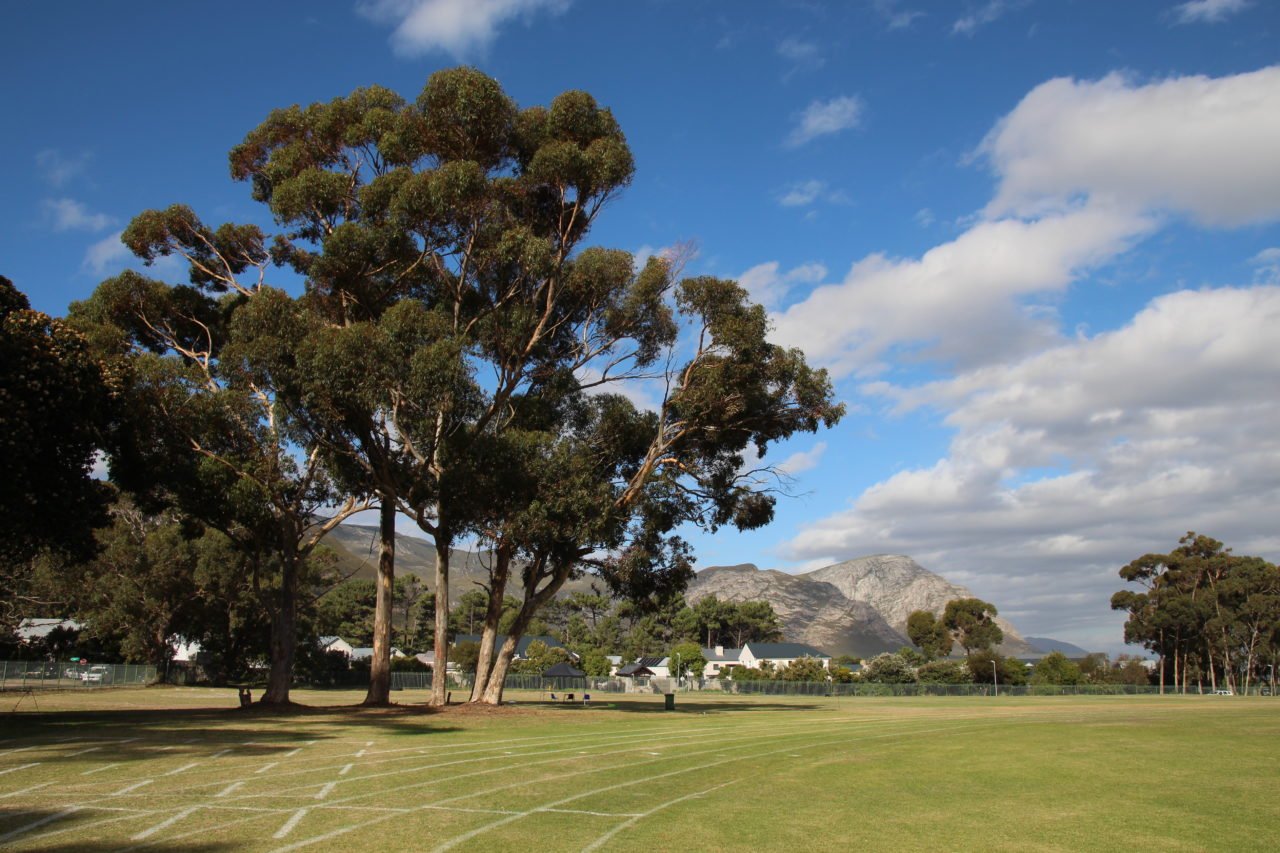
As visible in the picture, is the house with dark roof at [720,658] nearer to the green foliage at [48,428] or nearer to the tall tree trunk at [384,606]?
the tall tree trunk at [384,606]

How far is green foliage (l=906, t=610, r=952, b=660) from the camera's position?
140 metres

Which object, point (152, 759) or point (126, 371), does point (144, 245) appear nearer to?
point (126, 371)

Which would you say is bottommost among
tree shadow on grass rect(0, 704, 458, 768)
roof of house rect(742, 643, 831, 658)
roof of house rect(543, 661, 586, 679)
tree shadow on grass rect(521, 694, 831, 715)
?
roof of house rect(742, 643, 831, 658)

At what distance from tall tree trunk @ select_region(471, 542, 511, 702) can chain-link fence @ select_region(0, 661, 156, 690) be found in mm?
34526

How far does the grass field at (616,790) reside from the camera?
33.3ft

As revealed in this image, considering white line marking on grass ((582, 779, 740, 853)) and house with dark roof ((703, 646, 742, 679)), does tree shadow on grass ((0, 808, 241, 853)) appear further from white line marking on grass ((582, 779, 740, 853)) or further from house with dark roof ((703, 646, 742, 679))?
house with dark roof ((703, 646, 742, 679))

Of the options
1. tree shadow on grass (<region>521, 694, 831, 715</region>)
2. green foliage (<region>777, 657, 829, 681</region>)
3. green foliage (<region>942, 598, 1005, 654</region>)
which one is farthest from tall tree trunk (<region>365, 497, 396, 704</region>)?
green foliage (<region>942, 598, 1005, 654</region>)

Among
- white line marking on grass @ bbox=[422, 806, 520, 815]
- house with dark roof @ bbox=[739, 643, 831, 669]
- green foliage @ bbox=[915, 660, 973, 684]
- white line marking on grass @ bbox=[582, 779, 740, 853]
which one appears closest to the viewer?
white line marking on grass @ bbox=[582, 779, 740, 853]

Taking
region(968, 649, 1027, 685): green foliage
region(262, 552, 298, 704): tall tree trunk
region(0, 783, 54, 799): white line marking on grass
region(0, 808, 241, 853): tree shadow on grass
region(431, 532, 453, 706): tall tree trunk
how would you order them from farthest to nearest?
region(968, 649, 1027, 685): green foliage < region(431, 532, 453, 706): tall tree trunk < region(262, 552, 298, 704): tall tree trunk < region(0, 783, 54, 799): white line marking on grass < region(0, 808, 241, 853): tree shadow on grass

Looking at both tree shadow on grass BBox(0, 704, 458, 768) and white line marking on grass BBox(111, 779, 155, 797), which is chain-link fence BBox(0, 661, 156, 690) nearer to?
tree shadow on grass BBox(0, 704, 458, 768)

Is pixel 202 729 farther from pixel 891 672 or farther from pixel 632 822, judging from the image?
pixel 891 672

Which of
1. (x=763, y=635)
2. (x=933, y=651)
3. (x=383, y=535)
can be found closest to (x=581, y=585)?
(x=763, y=635)

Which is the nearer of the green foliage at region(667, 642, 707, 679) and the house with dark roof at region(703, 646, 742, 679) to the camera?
the green foliage at region(667, 642, 707, 679)

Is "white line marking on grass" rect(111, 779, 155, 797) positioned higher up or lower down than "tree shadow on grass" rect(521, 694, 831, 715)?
higher up
